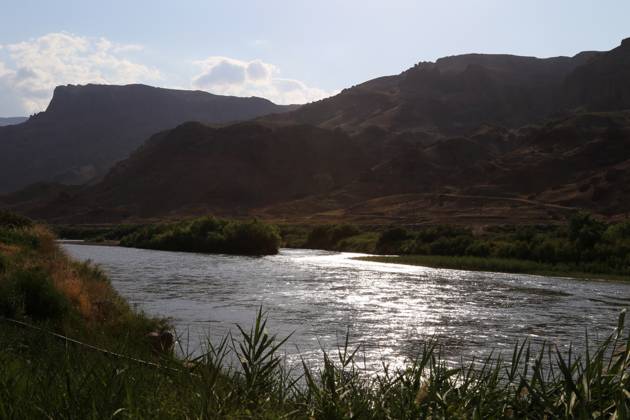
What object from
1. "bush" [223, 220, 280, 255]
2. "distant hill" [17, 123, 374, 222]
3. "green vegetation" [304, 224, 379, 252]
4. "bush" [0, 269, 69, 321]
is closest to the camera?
"bush" [0, 269, 69, 321]

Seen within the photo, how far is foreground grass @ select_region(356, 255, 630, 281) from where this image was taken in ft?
140

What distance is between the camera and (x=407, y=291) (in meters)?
34.0

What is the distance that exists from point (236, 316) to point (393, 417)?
64.3ft

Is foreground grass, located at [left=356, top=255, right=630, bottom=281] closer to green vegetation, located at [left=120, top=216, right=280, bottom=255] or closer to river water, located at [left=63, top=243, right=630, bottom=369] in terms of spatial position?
river water, located at [left=63, top=243, right=630, bottom=369]

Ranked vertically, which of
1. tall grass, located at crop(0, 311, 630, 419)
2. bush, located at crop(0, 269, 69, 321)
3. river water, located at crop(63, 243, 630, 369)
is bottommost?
river water, located at crop(63, 243, 630, 369)

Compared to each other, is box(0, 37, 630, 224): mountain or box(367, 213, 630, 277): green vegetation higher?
box(0, 37, 630, 224): mountain

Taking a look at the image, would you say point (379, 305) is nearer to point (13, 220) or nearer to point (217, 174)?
point (13, 220)

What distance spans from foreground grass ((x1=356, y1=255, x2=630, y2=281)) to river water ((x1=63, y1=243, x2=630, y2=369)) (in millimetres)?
2422

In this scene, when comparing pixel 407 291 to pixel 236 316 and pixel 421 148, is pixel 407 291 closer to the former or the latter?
pixel 236 316

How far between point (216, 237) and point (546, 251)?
1352 inches

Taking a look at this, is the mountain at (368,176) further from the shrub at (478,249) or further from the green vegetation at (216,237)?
the shrub at (478,249)

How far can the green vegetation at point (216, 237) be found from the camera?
67.5 m

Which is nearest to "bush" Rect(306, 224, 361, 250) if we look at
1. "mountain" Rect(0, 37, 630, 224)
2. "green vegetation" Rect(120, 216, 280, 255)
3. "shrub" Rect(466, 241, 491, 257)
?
"green vegetation" Rect(120, 216, 280, 255)

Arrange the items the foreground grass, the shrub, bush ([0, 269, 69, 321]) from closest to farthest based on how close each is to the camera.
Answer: bush ([0, 269, 69, 321])
the foreground grass
the shrub
